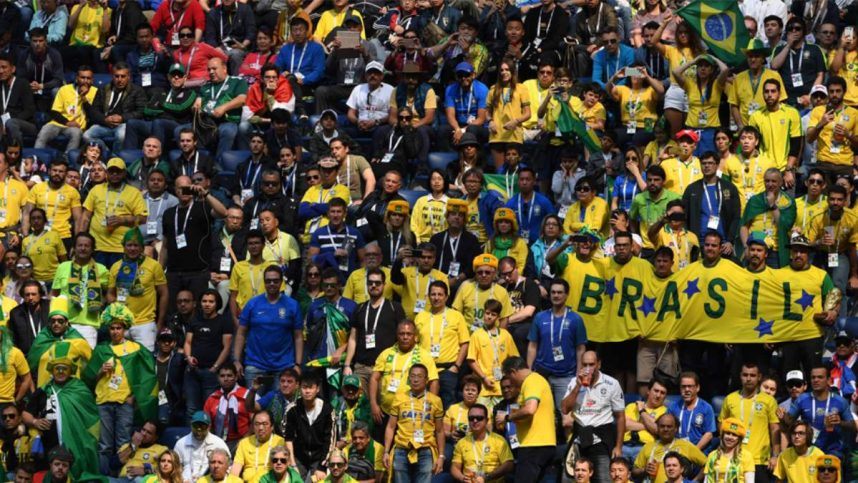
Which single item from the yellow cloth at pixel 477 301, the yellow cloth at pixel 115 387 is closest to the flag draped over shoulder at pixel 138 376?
the yellow cloth at pixel 115 387

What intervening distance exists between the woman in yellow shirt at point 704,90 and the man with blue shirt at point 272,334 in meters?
4.91

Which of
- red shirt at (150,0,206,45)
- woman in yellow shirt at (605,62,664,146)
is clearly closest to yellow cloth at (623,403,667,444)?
woman in yellow shirt at (605,62,664,146)

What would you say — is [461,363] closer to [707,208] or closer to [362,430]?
[362,430]

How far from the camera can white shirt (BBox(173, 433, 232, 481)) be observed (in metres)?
17.9

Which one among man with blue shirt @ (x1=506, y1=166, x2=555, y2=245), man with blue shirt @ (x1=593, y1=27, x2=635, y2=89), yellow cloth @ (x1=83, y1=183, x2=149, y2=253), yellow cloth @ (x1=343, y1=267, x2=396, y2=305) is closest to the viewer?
yellow cloth @ (x1=343, y1=267, x2=396, y2=305)

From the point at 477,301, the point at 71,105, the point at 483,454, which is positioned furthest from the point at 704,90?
the point at 71,105

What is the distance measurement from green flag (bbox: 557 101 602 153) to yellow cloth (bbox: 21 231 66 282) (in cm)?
510

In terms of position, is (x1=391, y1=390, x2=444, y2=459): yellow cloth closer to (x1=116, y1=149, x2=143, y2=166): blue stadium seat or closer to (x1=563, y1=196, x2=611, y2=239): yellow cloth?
(x1=563, y1=196, x2=611, y2=239): yellow cloth

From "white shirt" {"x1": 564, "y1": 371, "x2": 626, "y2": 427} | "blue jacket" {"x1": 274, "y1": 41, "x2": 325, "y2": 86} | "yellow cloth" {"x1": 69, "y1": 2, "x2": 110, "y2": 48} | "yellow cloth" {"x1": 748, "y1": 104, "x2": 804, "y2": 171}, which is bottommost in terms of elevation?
"white shirt" {"x1": 564, "y1": 371, "x2": 626, "y2": 427}

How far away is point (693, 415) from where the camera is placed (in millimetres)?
17688

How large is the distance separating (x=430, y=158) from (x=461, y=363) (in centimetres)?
373

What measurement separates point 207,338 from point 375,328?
1631mm

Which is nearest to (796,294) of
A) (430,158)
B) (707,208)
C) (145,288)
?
(707,208)

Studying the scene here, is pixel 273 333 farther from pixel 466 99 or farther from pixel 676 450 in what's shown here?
pixel 466 99
